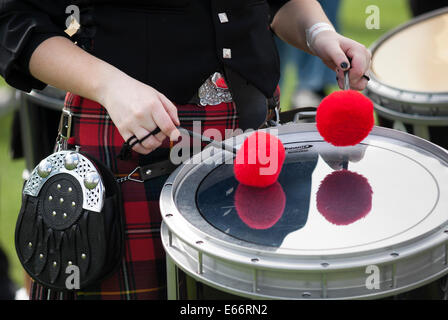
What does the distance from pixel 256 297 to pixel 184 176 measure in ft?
0.96

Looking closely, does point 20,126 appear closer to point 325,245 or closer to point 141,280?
point 141,280

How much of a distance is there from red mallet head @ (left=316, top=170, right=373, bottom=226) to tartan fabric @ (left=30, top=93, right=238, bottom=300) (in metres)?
0.26

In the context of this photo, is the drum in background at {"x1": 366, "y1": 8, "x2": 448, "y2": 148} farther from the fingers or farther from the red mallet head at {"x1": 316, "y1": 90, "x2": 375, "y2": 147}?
the red mallet head at {"x1": 316, "y1": 90, "x2": 375, "y2": 147}

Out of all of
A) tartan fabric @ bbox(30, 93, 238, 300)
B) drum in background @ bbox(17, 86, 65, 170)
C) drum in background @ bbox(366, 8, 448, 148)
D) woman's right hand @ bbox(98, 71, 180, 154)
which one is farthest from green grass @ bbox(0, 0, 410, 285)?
woman's right hand @ bbox(98, 71, 180, 154)

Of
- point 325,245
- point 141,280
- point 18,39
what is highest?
point 18,39

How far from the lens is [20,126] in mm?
2242

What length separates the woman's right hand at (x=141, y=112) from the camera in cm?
100

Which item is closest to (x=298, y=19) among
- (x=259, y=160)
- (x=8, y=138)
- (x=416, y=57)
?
(x=259, y=160)

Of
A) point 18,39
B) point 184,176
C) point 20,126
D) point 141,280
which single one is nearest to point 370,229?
point 184,176

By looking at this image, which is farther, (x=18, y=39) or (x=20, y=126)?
(x=20, y=126)

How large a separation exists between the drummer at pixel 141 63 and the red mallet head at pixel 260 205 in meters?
0.17

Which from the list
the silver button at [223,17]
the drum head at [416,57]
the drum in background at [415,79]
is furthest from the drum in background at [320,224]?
the drum head at [416,57]
